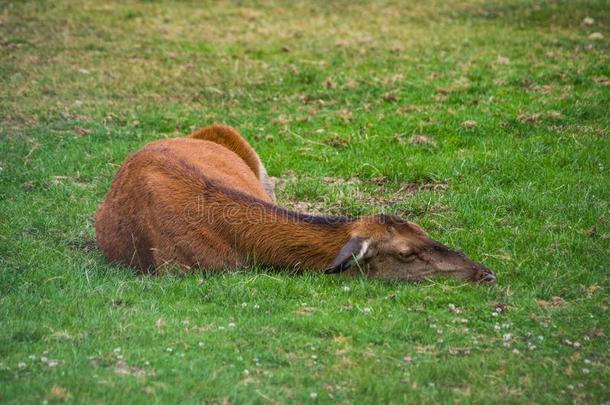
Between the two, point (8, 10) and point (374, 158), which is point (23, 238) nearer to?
point (374, 158)

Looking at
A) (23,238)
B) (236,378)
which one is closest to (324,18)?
(23,238)

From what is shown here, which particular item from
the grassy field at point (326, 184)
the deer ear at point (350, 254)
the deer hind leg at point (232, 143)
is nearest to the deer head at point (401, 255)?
the deer ear at point (350, 254)

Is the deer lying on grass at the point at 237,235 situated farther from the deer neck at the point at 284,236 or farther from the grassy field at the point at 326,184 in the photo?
the grassy field at the point at 326,184

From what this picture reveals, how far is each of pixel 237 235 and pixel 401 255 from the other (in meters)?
1.38

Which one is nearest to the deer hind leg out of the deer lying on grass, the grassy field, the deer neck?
the grassy field

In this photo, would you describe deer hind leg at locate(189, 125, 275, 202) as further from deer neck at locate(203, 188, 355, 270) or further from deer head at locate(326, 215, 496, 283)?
deer head at locate(326, 215, 496, 283)

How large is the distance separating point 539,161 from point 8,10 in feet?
35.0

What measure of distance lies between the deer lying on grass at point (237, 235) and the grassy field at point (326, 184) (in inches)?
8.2

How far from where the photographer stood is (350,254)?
7.27 metres

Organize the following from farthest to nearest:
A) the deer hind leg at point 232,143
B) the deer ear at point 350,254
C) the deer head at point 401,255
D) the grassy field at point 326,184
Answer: the deer hind leg at point 232,143
the deer head at point 401,255
the deer ear at point 350,254
the grassy field at point 326,184

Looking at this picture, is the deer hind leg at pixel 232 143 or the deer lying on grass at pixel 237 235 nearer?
the deer lying on grass at pixel 237 235

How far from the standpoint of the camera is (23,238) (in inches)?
332

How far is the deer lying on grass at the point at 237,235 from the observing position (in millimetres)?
7488

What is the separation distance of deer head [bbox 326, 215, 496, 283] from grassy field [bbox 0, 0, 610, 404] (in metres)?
0.15
